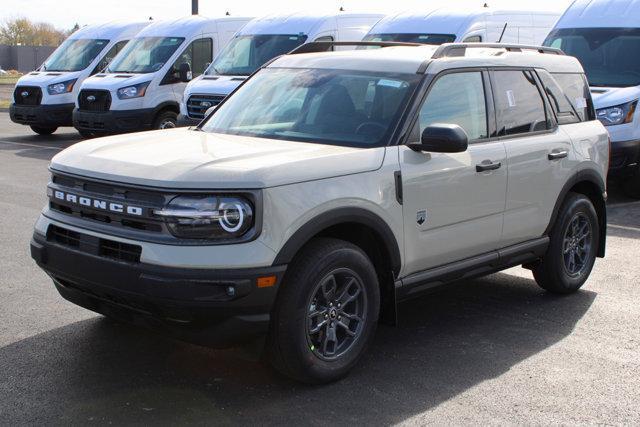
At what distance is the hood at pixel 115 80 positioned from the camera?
16562 mm

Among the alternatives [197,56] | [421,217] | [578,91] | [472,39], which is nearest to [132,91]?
[197,56]

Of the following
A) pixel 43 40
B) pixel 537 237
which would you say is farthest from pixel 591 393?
pixel 43 40

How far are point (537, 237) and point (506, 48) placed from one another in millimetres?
1378

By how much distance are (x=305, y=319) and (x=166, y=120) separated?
12.6 metres

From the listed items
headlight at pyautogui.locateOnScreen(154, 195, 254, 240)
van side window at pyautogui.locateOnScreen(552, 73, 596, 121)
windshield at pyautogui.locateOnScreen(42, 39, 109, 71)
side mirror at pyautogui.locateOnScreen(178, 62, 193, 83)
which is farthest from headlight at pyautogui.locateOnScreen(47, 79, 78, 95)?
headlight at pyautogui.locateOnScreen(154, 195, 254, 240)

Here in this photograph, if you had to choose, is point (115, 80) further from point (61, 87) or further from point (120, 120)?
point (61, 87)

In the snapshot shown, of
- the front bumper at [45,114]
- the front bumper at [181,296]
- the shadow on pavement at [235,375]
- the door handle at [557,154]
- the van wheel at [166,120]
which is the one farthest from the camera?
the front bumper at [45,114]

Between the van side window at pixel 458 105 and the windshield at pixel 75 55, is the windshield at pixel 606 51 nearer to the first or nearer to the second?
the van side window at pixel 458 105

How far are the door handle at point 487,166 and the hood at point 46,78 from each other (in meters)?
13.9

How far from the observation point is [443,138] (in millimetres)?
5254

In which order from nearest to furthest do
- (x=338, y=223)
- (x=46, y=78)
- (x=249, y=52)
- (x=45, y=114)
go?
(x=338, y=223)
(x=249, y=52)
(x=45, y=114)
(x=46, y=78)

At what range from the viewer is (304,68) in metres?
6.16

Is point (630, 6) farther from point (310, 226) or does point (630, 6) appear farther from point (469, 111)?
point (310, 226)

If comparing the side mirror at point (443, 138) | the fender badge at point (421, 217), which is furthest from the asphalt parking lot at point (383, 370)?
the side mirror at point (443, 138)
